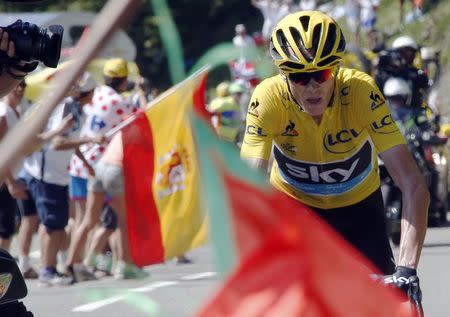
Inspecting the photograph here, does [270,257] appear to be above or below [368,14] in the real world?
below

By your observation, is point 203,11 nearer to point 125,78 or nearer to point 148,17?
point 148,17

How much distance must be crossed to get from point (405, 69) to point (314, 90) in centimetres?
1128

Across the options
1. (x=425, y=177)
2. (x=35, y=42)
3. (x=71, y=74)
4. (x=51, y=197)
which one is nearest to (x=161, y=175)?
(x=51, y=197)

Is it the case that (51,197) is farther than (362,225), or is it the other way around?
(51,197)

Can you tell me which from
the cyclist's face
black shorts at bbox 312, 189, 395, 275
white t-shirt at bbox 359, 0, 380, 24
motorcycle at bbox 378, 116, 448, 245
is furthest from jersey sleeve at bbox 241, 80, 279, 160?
white t-shirt at bbox 359, 0, 380, 24

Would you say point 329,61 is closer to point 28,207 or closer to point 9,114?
point 9,114

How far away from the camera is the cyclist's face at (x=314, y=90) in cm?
567

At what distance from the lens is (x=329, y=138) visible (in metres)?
5.96

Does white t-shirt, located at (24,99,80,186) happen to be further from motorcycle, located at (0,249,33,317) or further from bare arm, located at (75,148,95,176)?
motorcycle, located at (0,249,33,317)

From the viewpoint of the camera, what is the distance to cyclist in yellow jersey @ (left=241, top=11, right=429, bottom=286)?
566 centimetres

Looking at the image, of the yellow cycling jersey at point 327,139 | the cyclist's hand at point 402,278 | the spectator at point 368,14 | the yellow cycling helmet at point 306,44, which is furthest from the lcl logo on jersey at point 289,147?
the spectator at point 368,14

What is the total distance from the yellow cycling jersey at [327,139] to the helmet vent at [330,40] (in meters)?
0.15

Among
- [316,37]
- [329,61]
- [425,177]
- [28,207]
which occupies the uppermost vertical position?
[316,37]

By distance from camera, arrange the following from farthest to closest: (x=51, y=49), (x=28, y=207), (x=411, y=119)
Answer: (x=411, y=119) < (x=28, y=207) < (x=51, y=49)
